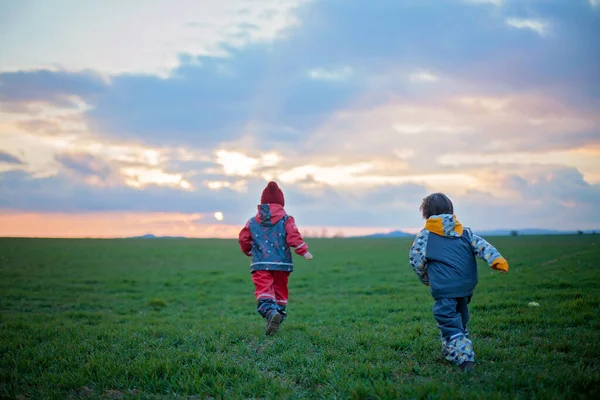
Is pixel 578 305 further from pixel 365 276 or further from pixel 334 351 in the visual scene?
pixel 365 276

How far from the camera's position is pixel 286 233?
8.44 meters

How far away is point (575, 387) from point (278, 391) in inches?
123

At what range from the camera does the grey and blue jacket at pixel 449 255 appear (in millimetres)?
6047

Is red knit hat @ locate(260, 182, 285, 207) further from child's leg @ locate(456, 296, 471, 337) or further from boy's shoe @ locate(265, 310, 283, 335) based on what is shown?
child's leg @ locate(456, 296, 471, 337)

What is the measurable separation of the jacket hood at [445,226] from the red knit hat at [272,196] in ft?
11.0

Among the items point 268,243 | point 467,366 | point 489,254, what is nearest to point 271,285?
point 268,243

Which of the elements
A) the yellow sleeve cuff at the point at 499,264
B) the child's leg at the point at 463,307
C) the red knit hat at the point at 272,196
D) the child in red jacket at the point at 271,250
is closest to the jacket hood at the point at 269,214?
the child in red jacket at the point at 271,250

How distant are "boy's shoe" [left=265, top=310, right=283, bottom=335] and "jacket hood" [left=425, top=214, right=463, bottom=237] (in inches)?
122

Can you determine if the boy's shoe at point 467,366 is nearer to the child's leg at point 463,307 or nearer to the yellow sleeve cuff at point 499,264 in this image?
the child's leg at point 463,307

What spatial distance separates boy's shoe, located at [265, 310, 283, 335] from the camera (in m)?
7.90

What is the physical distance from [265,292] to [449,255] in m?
3.44

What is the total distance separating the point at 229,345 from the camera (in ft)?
24.4

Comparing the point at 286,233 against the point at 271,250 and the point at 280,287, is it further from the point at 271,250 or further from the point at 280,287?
the point at 280,287

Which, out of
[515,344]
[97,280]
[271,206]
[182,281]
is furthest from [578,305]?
[97,280]
